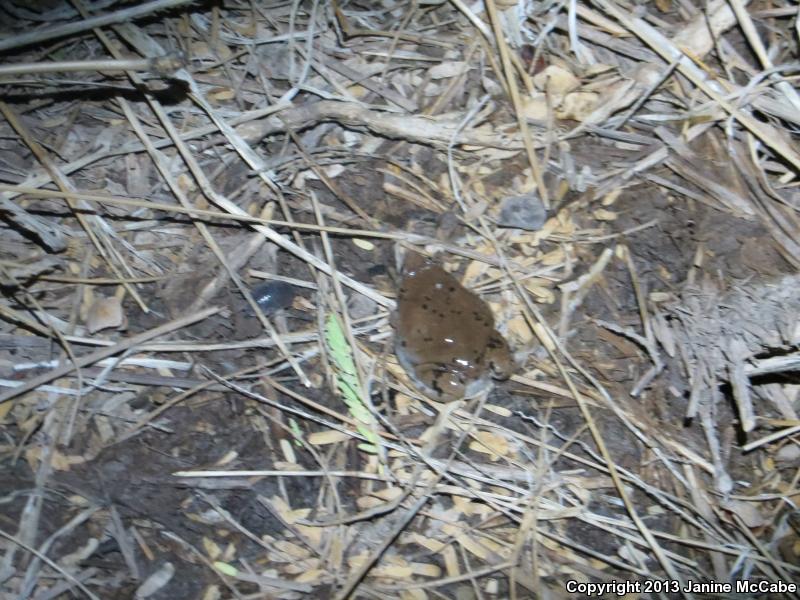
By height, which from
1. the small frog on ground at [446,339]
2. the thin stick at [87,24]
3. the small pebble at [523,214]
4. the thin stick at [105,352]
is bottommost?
the small frog on ground at [446,339]

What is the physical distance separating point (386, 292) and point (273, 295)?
32 centimetres

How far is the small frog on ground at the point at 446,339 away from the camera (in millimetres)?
1946

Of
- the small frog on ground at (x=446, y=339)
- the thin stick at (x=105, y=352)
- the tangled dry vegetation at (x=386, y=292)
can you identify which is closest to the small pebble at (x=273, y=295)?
the tangled dry vegetation at (x=386, y=292)

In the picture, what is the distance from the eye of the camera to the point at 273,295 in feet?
6.62

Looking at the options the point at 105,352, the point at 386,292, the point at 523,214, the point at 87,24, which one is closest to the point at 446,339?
the point at 386,292

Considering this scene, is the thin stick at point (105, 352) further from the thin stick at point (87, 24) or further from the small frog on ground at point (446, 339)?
the thin stick at point (87, 24)

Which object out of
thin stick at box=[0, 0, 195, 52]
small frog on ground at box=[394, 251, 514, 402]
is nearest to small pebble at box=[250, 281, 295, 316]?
small frog on ground at box=[394, 251, 514, 402]

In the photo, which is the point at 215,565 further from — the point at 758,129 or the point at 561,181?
the point at 758,129

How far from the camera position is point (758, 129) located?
6.71 feet

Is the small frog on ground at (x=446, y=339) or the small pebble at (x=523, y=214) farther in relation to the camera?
the small pebble at (x=523, y=214)

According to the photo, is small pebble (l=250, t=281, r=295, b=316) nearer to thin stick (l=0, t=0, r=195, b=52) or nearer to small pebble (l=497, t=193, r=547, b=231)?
small pebble (l=497, t=193, r=547, b=231)

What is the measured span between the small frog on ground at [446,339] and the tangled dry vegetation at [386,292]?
0.05 meters

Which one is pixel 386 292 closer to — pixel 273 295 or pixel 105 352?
pixel 273 295

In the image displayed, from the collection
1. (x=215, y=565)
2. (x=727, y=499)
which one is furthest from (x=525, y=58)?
(x=215, y=565)
